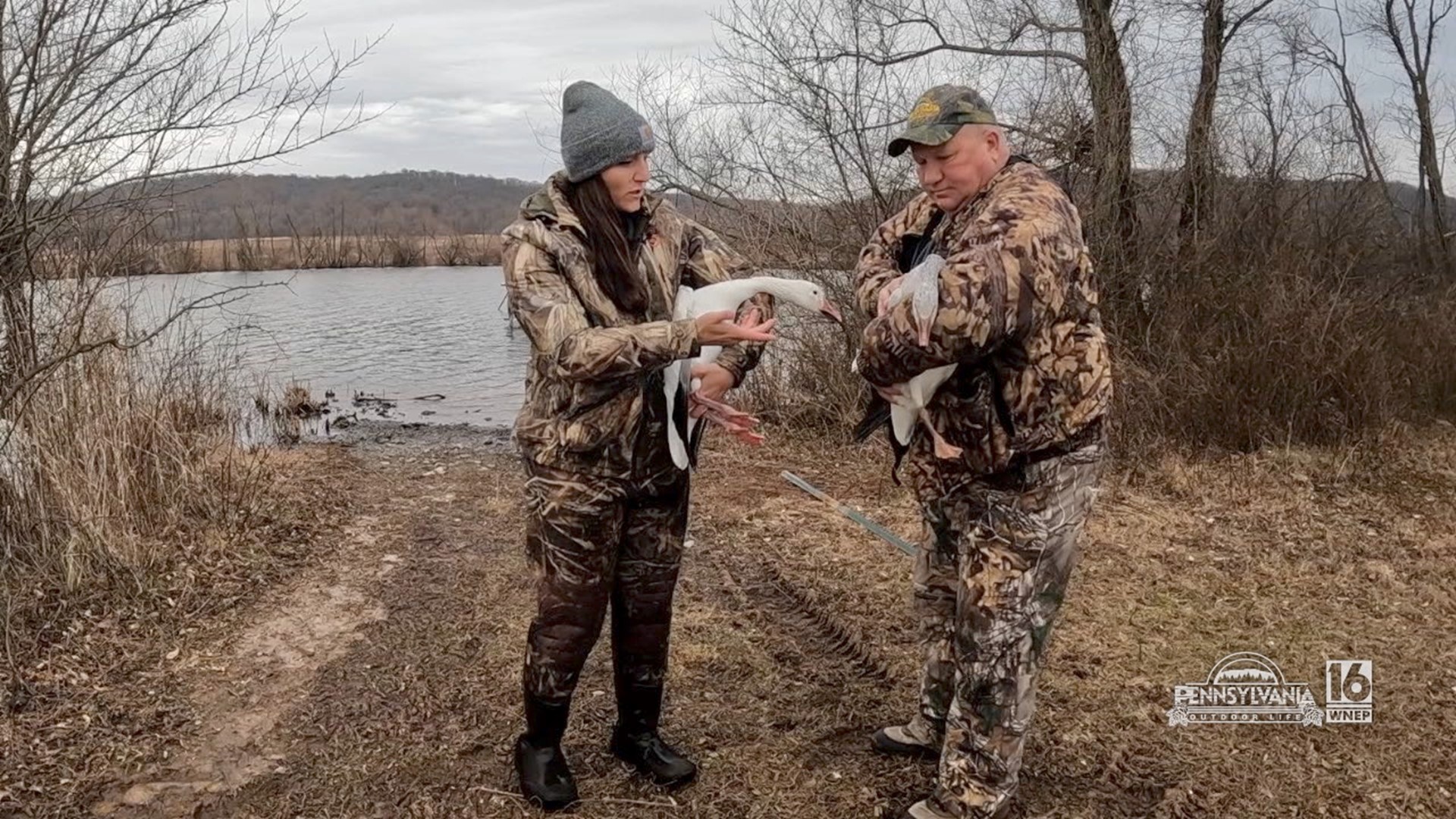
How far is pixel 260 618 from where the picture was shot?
5109 mm

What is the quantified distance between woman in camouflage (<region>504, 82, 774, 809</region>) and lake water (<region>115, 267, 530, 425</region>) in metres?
4.39

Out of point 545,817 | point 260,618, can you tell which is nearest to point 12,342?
point 260,618

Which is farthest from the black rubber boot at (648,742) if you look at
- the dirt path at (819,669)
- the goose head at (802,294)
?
the goose head at (802,294)

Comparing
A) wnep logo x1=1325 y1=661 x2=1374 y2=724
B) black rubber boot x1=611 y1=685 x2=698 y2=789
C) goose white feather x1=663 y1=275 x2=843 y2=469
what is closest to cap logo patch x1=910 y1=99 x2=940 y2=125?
goose white feather x1=663 y1=275 x2=843 y2=469

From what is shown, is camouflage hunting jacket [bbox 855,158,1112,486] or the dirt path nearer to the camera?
camouflage hunting jacket [bbox 855,158,1112,486]

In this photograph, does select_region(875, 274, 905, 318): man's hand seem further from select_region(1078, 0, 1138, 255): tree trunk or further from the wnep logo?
select_region(1078, 0, 1138, 255): tree trunk

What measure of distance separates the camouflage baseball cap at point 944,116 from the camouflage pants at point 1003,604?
94cm

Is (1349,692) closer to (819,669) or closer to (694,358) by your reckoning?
(819,669)

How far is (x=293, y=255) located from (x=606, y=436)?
108ft

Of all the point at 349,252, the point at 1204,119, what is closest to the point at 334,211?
the point at 349,252

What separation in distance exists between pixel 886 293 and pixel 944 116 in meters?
0.51

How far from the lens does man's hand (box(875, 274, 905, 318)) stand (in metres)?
2.90

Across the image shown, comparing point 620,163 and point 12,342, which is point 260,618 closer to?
point 12,342

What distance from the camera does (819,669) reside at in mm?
4449
